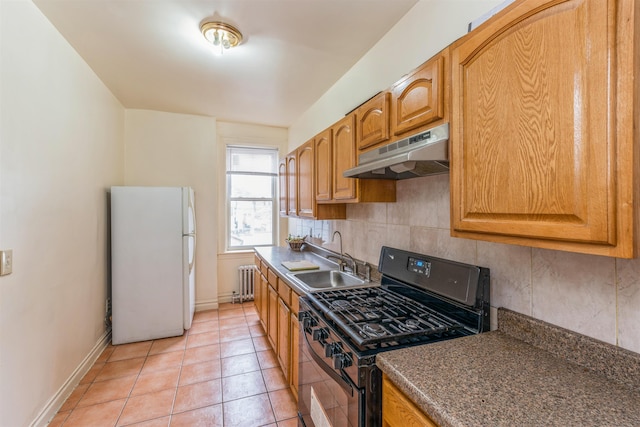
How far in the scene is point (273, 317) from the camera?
2574mm

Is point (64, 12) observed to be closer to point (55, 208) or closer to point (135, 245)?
point (55, 208)

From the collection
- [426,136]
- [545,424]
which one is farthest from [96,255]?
[545,424]

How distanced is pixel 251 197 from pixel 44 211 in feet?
8.56

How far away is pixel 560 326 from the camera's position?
3.43 ft

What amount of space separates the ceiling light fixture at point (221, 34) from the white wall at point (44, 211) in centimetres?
98

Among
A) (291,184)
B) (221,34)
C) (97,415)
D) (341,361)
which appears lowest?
(97,415)

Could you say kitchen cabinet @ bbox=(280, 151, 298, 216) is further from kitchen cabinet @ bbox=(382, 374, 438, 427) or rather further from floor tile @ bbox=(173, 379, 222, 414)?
kitchen cabinet @ bbox=(382, 374, 438, 427)

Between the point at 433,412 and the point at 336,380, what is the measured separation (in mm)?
536

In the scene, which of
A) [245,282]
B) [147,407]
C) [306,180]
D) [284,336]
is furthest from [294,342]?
[245,282]

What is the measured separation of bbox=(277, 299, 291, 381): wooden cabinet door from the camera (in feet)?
6.94

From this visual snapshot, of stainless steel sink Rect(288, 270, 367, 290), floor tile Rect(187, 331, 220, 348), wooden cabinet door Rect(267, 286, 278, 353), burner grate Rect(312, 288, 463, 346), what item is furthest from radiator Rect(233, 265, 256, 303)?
burner grate Rect(312, 288, 463, 346)

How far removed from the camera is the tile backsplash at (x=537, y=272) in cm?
90

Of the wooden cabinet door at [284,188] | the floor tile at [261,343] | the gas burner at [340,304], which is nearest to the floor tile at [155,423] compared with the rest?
the floor tile at [261,343]

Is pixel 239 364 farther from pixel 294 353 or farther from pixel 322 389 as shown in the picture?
pixel 322 389
